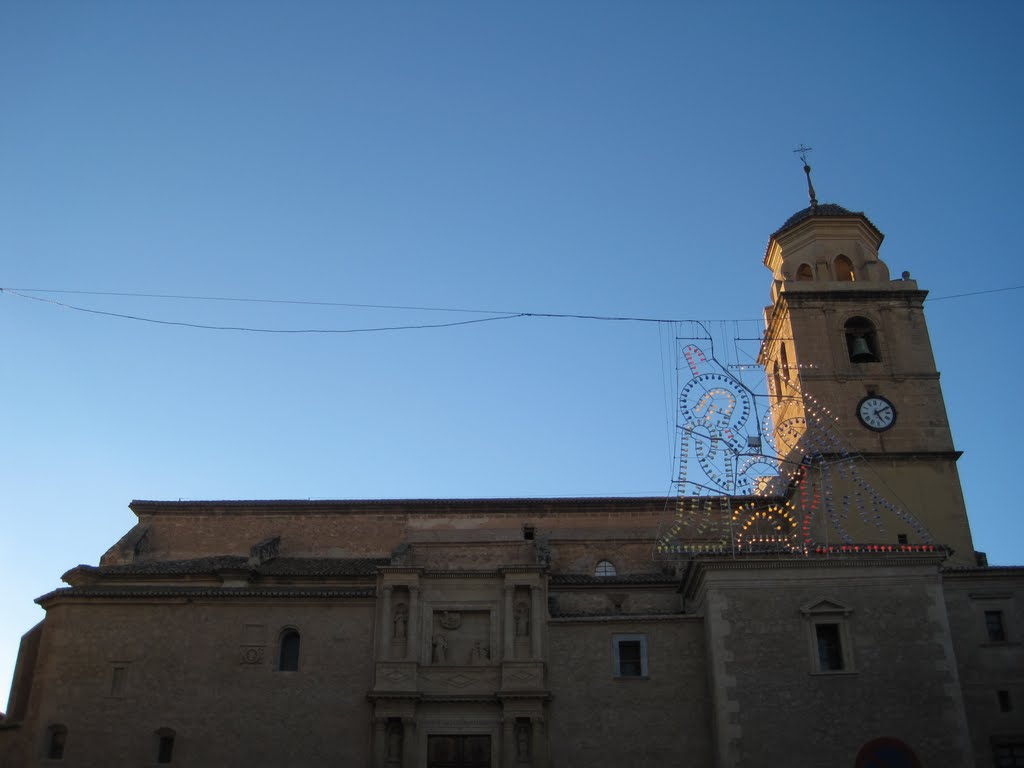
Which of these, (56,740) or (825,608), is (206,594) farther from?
(825,608)

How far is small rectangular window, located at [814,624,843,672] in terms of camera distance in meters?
25.6

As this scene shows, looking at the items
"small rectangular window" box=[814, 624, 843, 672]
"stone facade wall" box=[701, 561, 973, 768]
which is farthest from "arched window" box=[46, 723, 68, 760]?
"small rectangular window" box=[814, 624, 843, 672]

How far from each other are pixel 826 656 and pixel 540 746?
747 cm

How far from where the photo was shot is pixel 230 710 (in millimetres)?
26688

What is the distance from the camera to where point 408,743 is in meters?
26.0

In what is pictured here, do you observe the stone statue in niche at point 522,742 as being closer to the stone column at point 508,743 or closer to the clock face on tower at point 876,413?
the stone column at point 508,743

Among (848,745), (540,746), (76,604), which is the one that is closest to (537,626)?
(540,746)

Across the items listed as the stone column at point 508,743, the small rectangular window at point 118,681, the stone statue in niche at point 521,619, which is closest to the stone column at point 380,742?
the stone column at point 508,743

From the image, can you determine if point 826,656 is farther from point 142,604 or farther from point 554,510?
point 142,604

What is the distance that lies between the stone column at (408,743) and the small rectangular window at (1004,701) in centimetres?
1515

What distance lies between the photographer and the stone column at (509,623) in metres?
27.0

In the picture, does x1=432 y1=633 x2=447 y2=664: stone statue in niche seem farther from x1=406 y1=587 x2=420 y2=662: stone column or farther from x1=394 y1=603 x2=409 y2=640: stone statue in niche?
x1=394 y1=603 x2=409 y2=640: stone statue in niche

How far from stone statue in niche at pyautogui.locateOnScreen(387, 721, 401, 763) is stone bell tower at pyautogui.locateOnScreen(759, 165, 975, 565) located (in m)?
13.3

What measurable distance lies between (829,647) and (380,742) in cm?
1148
